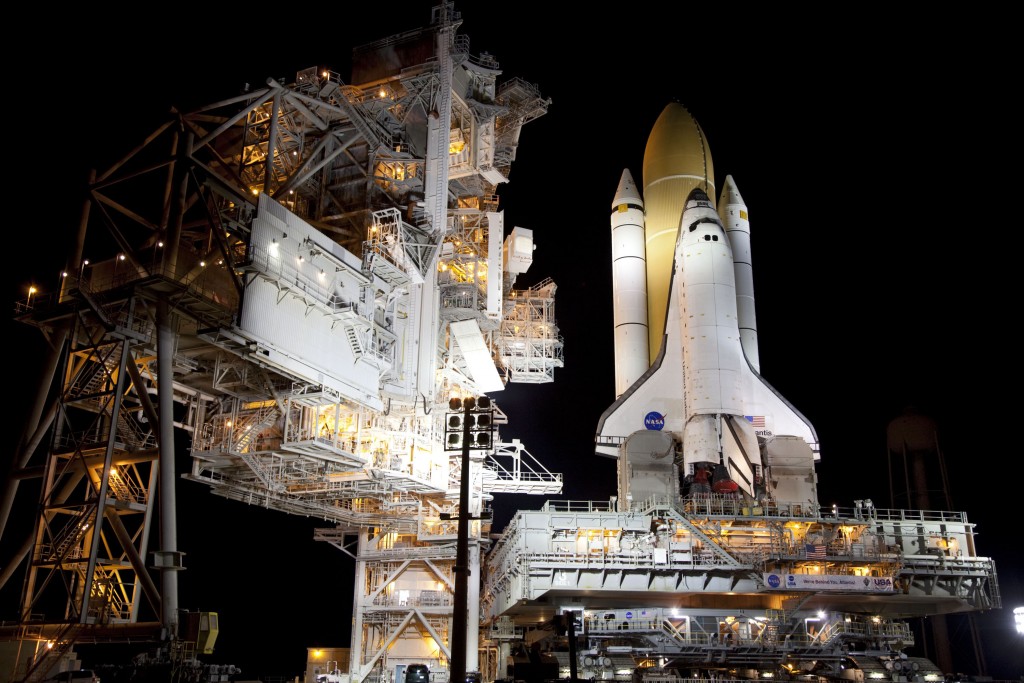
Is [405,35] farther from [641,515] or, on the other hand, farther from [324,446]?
[641,515]

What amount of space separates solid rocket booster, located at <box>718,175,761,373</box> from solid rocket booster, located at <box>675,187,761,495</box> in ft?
7.97

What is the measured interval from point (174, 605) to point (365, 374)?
10235 millimetres

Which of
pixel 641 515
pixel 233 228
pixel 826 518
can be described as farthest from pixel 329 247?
pixel 826 518

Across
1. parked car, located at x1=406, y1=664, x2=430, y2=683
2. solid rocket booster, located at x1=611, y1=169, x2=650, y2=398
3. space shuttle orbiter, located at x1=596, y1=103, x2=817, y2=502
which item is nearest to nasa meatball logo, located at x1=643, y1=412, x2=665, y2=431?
space shuttle orbiter, located at x1=596, y1=103, x2=817, y2=502

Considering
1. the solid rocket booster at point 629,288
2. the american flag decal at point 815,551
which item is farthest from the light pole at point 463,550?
the solid rocket booster at point 629,288

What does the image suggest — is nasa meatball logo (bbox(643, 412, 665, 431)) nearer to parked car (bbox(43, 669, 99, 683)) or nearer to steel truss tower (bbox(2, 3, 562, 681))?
steel truss tower (bbox(2, 3, 562, 681))

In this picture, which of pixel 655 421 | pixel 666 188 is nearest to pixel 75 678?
pixel 655 421

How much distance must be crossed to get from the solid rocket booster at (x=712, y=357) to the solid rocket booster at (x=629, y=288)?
4.28 m

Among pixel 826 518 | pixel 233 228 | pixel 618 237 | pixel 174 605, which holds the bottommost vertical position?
pixel 174 605

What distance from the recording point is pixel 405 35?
36281mm

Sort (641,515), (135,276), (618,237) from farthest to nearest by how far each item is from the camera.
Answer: (618,237) → (641,515) → (135,276)

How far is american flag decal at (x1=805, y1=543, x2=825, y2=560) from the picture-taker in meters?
29.9

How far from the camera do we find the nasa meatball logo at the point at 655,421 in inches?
1395

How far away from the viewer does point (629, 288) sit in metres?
40.3
